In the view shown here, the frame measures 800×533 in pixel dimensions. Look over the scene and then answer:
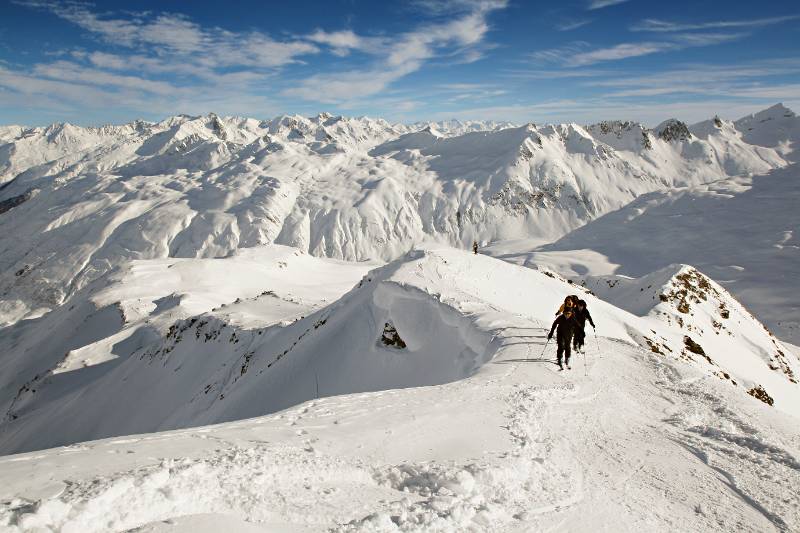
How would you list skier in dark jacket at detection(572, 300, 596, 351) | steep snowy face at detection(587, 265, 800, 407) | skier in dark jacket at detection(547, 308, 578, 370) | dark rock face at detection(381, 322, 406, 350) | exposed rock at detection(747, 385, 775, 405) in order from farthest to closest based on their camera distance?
steep snowy face at detection(587, 265, 800, 407)
exposed rock at detection(747, 385, 775, 405)
dark rock face at detection(381, 322, 406, 350)
skier in dark jacket at detection(572, 300, 596, 351)
skier in dark jacket at detection(547, 308, 578, 370)

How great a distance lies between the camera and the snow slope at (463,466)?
589 cm

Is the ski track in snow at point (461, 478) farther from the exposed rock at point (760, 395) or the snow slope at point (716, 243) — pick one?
the snow slope at point (716, 243)

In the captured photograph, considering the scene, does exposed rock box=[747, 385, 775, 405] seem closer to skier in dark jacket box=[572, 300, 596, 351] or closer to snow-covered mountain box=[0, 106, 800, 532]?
snow-covered mountain box=[0, 106, 800, 532]

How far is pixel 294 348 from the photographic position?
84.2ft

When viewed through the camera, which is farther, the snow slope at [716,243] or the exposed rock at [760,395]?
the snow slope at [716,243]

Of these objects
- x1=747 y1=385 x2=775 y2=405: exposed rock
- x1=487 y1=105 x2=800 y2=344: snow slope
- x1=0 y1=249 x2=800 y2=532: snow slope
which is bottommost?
x1=487 y1=105 x2=800 y2=344: snow slope

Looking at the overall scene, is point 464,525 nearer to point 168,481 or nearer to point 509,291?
point 168,481

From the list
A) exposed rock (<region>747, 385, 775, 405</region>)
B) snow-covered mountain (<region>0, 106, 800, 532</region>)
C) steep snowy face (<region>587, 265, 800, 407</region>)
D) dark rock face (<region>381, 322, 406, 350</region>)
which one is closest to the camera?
snow-covered mountain (<region>0, 106, 800, 532</region>)

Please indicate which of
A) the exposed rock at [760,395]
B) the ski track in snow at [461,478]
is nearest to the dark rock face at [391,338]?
the ski track in snow at [461,478]

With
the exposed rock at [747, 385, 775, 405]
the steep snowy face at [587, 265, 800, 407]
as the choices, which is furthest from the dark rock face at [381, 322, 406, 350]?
the exposed rock at [747, 385, 775, 405]

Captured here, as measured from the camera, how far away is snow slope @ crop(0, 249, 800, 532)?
19.3ft

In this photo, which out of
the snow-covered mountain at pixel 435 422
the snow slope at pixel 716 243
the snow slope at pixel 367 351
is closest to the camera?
the snow-covered mountain at pixel 435 422

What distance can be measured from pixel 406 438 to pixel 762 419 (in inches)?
305

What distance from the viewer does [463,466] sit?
7.42 m
